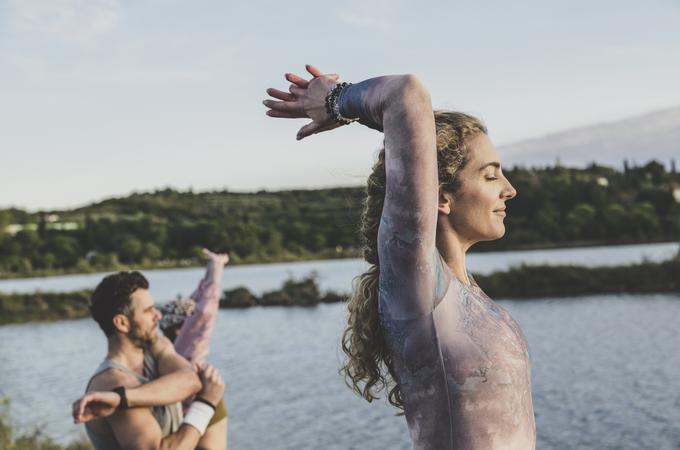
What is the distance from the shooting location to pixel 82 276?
84.5 metres

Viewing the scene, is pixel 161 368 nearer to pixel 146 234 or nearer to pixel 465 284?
pixel 465 284

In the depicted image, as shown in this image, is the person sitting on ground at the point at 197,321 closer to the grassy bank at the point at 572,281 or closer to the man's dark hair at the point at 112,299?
the man's dark hair at the point at 112,299

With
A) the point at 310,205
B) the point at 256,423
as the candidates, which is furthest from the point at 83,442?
the point at 310,205

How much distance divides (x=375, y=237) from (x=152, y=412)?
2006mm

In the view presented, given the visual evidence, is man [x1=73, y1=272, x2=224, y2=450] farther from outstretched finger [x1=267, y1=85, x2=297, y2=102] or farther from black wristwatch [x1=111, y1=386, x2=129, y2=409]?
outstretched finger [x1=267, y1=85, x2=297, y2=102]

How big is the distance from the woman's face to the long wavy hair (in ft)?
0.06

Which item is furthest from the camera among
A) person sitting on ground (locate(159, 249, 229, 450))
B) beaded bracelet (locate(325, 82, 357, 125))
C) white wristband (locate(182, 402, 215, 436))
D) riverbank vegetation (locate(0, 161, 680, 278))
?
riverbank vegetation (locate(0, 161, 680, 278))

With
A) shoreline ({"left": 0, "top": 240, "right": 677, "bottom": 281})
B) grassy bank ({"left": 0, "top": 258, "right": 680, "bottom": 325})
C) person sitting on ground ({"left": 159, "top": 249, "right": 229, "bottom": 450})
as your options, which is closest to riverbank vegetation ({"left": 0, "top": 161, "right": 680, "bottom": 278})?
shoreline ({"left": 0, "top": 240, "right": 677, "bottom": 281})

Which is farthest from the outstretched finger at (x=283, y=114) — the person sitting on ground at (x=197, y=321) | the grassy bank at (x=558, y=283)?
the grassy bank at (x=558, y=283)

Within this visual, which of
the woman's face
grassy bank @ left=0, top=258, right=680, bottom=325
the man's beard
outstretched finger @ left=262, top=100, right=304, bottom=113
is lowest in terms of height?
grassy bank @ left=0, top=258, right=680, bottom=325

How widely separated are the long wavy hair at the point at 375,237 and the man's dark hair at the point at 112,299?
1879 mm

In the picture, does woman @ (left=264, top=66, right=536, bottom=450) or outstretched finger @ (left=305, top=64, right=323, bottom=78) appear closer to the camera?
woman @ (left=264, top=66, right=536, bottom=450)

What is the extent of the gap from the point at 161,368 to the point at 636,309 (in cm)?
3246

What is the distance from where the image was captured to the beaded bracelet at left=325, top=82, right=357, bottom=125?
1.71m
